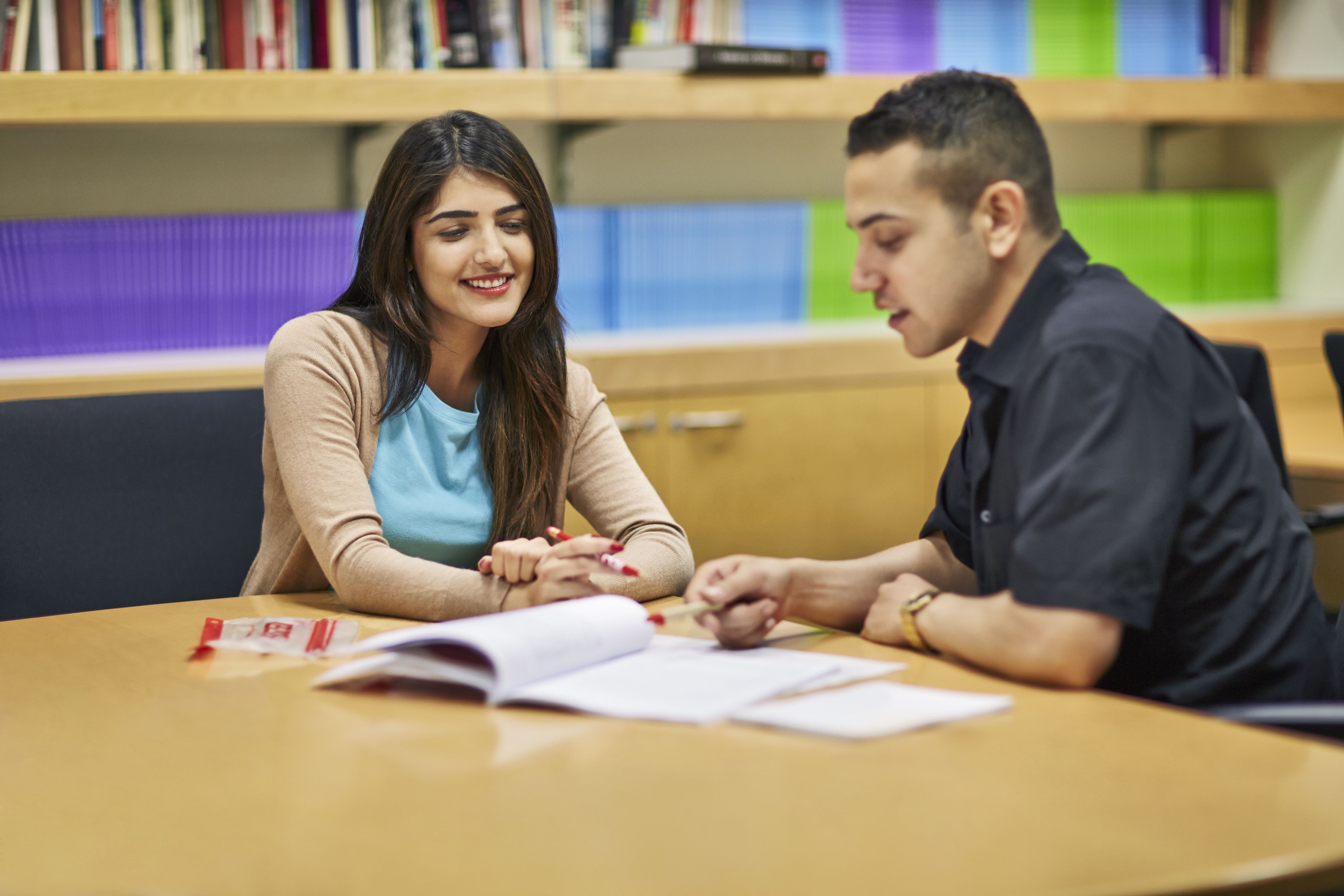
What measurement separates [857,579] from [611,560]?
275 millimetres

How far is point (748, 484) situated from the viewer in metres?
3.05

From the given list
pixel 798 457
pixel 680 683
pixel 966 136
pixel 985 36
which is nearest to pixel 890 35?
pixel 985 36

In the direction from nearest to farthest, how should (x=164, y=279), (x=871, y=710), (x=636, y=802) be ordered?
(x=636, y=802)
(x=871, y=710)
(x=164, y=279)

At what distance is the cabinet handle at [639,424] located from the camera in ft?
9.55

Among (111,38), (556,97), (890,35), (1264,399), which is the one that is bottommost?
(1264,399)

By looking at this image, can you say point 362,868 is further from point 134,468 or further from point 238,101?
point 238,101

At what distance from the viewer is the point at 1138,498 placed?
1095 mm

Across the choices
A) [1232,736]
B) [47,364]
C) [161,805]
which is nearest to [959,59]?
[47,364]

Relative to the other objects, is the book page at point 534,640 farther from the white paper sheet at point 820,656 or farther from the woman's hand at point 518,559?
the woman's hand at point 518,559

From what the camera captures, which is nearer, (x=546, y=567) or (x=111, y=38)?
(x=546, y=567)

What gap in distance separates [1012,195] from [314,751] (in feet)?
2.68

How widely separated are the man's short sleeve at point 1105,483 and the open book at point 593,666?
193 mm

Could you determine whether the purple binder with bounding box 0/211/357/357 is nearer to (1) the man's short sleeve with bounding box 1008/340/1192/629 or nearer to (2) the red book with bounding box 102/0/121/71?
(2) the red book with bounding box 102/0/121/71

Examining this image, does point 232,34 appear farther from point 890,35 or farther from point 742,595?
point 742,595
